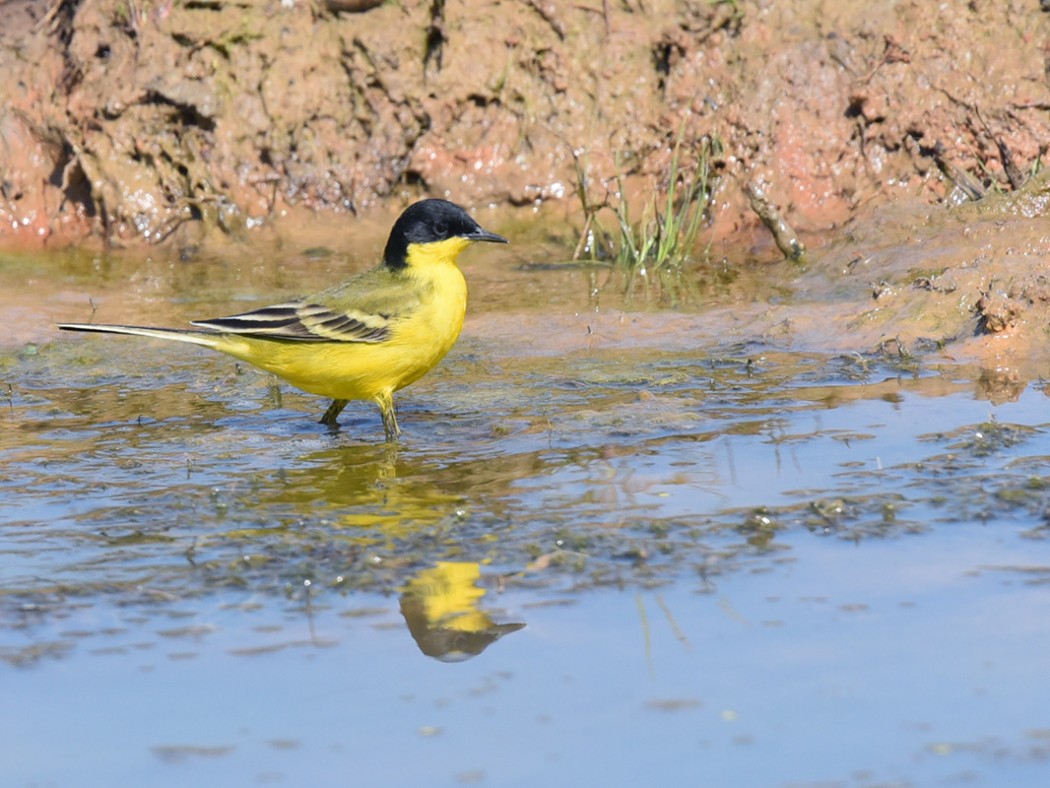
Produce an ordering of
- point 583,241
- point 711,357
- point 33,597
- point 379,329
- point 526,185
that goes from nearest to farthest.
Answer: point 33,597 < point 379,329 < point 711,357 < point 583,241 < point 526,185

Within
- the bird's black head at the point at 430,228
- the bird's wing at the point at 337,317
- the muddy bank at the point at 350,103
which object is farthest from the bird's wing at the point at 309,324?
the muddy bank at the point at 350,103

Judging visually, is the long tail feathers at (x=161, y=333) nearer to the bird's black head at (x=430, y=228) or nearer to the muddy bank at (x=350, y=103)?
the bird's black head at (x=430, y=228)

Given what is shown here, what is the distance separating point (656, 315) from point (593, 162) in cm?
257

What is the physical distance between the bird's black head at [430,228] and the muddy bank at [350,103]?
149 inches

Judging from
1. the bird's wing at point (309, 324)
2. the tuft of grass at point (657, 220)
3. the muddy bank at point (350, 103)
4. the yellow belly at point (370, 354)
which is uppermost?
the muddy bank at point (350, 103)

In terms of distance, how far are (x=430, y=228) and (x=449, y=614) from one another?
3.46 m

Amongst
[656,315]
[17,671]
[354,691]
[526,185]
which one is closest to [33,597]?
[17,671]

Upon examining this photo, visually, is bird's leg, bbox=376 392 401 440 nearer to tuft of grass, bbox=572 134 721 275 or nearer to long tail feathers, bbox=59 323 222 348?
long tail feathers, bbox=59 323 222 348

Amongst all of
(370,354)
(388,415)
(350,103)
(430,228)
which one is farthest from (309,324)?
(350,103)

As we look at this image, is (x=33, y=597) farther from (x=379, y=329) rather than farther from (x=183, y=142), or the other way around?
(x=183, y=142)

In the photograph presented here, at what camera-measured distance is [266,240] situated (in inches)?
485

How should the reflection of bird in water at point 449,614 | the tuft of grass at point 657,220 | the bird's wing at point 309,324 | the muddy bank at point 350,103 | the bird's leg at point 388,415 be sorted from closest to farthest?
1. the reflection of bird in water at point 449,614
2. the bird's wing at point 309,324
3. the bird's leg at point 388,415
4. the tuft of grass at point 657,220
5. the muddy bank at point 350,103

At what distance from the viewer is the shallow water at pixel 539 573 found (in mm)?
4320

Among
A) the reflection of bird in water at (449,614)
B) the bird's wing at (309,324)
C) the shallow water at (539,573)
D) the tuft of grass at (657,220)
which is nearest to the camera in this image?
the shallow water at (539,573)
